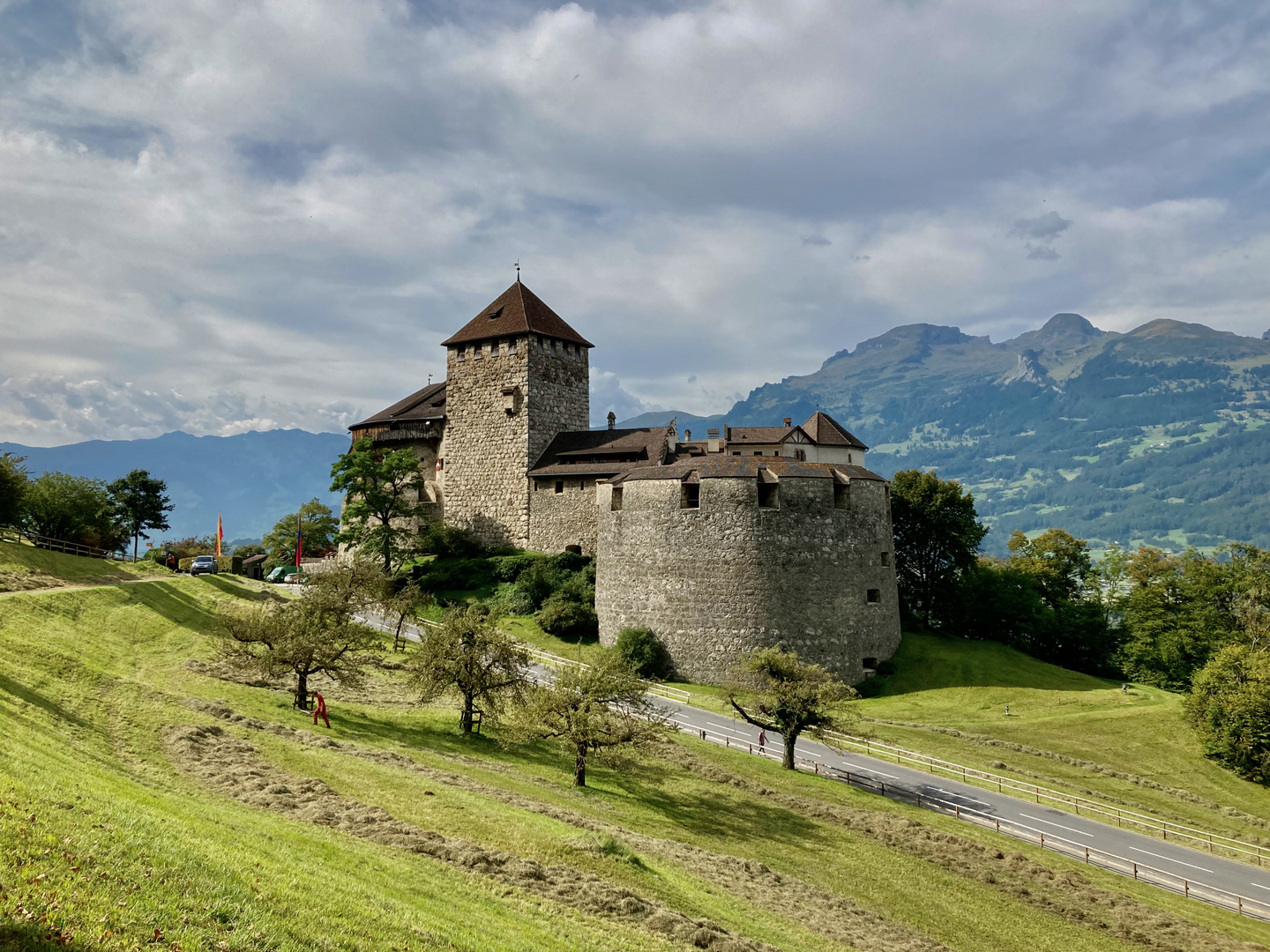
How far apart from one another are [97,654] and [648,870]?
22013mm

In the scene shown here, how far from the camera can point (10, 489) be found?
40.4m

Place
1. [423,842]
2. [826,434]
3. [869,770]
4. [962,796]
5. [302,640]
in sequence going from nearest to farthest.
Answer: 1. [423,842]
2. [302,640]
3. [962,796]
4. [869,770]
5. [826,434]

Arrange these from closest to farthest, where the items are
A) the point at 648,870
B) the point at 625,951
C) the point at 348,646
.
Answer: the point at 625,951 < the point at 648,870 < the point at 348,646

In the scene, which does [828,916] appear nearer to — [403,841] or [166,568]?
[403,841]

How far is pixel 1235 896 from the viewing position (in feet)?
79.5

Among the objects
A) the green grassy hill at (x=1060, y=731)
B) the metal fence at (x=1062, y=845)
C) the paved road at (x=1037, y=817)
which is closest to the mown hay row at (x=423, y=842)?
the metal fence at (x=1062, y=845)

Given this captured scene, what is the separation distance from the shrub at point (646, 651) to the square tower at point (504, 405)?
1538cm

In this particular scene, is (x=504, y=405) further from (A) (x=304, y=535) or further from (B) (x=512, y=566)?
(A) (x=304, y=535)

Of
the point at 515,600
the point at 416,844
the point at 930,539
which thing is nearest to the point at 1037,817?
the point at 416,844

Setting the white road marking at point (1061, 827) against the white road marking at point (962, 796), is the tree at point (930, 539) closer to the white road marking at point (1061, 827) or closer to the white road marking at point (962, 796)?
the white road marking at point (962, 796)

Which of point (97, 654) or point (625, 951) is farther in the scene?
point (97, 654)

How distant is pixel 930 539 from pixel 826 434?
14077mm

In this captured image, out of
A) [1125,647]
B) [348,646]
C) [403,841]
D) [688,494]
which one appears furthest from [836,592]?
[403,841]

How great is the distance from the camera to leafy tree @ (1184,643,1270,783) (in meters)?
37.7
